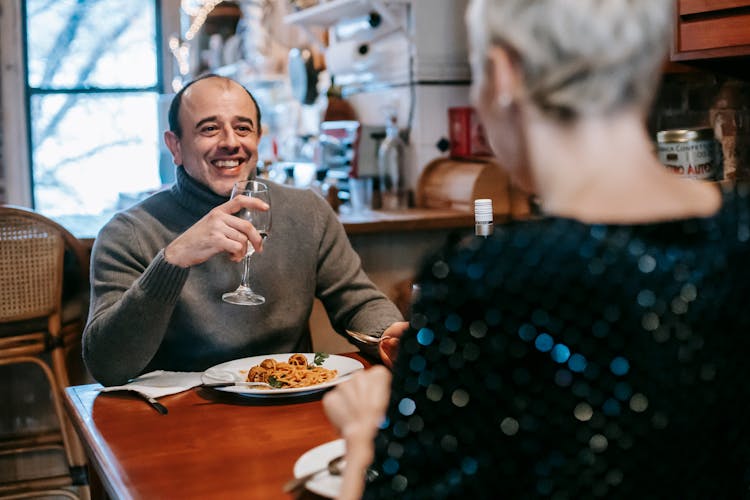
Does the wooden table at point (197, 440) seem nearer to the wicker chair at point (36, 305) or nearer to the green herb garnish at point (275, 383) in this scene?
the green herb garnish at point (275, 383)

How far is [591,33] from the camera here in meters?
0.90

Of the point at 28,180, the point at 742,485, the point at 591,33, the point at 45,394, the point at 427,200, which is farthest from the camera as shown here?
the point at 28,180

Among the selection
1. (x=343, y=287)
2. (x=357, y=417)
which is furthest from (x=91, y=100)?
→ (x=357, y=417)

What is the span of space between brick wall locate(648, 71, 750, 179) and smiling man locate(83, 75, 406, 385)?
116 cm

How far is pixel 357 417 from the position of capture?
95 centimetres

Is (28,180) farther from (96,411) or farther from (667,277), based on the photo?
(667,277)

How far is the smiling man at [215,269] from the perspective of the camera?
1.96m

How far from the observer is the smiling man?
1.96m

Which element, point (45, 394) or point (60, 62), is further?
point (60, 62)

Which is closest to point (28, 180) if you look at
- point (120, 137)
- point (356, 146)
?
Answer: point (120, 137)

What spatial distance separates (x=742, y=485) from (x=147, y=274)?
3.93 ft

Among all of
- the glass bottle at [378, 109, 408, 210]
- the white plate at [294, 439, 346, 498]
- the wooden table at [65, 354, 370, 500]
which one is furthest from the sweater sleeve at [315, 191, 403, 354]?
the glass bottle at [378, 109, 408, 210]

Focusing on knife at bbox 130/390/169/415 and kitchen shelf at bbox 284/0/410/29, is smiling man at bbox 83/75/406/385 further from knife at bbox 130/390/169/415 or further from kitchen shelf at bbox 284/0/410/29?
kitchen shelf at bbox 284/0/410/29

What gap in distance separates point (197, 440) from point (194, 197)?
875 millimetres
